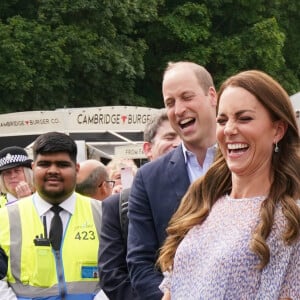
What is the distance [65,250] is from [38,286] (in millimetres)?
246

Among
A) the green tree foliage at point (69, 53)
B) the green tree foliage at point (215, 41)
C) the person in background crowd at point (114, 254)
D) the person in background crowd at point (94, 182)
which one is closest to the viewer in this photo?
the person in background crowd at point (114, 254)

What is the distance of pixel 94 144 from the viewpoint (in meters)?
16.0

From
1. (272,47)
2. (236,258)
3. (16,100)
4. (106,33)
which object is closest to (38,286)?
(236,258)

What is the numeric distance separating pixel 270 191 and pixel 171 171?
86cm

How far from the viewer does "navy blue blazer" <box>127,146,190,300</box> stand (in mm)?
3967

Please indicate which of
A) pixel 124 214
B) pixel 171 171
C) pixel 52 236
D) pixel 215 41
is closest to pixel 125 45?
pixel 215 41

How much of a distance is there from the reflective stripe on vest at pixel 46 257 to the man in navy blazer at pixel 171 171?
93 cm

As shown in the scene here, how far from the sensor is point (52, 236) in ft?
16.3

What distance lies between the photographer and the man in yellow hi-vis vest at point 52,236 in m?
4.89

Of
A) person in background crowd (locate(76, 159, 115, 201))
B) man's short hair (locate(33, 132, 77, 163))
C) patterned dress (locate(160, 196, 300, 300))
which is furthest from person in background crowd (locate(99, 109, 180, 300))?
person in background crowd (locate(76, 159, 115, 201))

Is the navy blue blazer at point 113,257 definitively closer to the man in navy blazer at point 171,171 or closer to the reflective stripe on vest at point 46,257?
the reflective stripe on vest at point 46,257

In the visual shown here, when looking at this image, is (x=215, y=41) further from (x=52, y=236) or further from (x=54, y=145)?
(x=52, y=236)

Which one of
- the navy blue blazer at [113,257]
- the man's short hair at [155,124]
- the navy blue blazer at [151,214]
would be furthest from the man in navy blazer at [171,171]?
the man's short hair at [155,124]

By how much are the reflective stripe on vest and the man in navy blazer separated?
A: 0.93 meters
